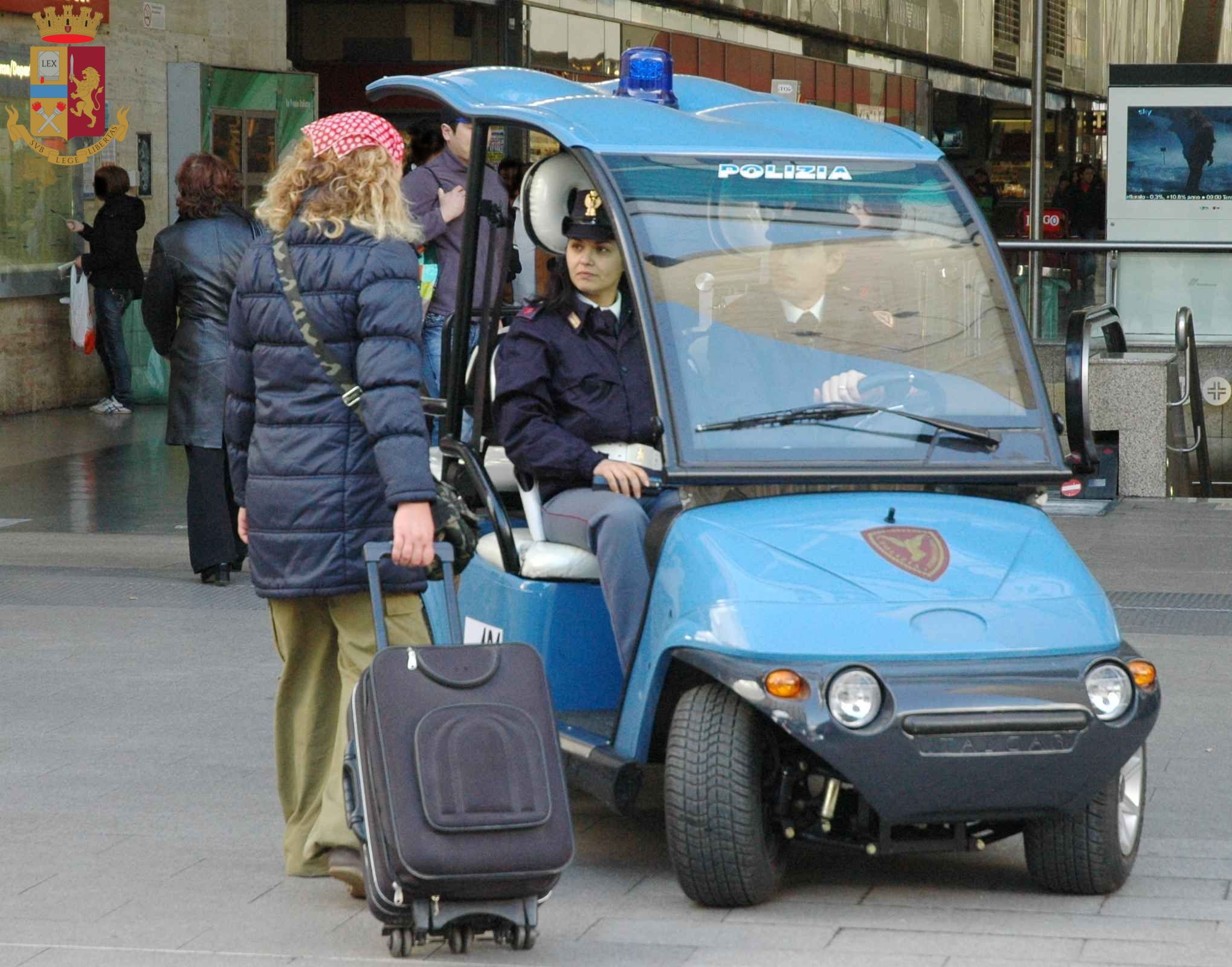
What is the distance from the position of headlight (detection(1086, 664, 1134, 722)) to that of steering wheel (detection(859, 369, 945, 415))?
33.9 inches

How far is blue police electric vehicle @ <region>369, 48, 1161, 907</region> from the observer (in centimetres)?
453

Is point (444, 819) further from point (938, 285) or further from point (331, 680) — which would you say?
point (938, 285)

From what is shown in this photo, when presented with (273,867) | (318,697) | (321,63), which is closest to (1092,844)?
(318,697)

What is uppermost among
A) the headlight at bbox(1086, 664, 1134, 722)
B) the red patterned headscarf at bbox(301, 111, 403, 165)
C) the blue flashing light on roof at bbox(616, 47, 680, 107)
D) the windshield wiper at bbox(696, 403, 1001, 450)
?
the blue flashing light on roof at bbox(616, 47, 680, 107)

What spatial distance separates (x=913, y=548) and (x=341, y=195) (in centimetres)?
147

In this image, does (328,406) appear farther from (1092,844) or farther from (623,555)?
(1092,844)

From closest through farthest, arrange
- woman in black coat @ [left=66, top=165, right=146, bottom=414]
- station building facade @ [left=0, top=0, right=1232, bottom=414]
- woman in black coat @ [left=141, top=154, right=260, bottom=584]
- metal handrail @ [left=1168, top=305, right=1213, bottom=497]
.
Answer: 1. woman in black coat @ [left=141, top=154, right=260, bottom=584]
2. metal handrail @ [left=1168, top=305, right=1213, bottom=497]
3. woman in black coat @ [left=66, top=165, right=146, bottom=414]
4. station building facade @ [left=0, top=0, right=1232, bottom=414]

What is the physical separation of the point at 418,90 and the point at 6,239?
38.1ft

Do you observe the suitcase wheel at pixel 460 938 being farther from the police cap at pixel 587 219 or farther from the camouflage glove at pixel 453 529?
the police cap at pixel 587 219

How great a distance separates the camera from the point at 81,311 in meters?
16.8

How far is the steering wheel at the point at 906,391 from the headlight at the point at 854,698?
0.90m

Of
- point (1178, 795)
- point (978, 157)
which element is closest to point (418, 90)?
point (1178, 795)

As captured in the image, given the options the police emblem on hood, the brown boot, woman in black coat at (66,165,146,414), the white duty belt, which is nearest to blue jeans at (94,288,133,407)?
woman in black coat at (66,165,146,414)

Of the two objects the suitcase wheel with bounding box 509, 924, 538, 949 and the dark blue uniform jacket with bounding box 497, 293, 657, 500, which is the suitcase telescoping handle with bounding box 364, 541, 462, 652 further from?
the dark blue uniform jacket with bounding box 497, 293, 657, 500
